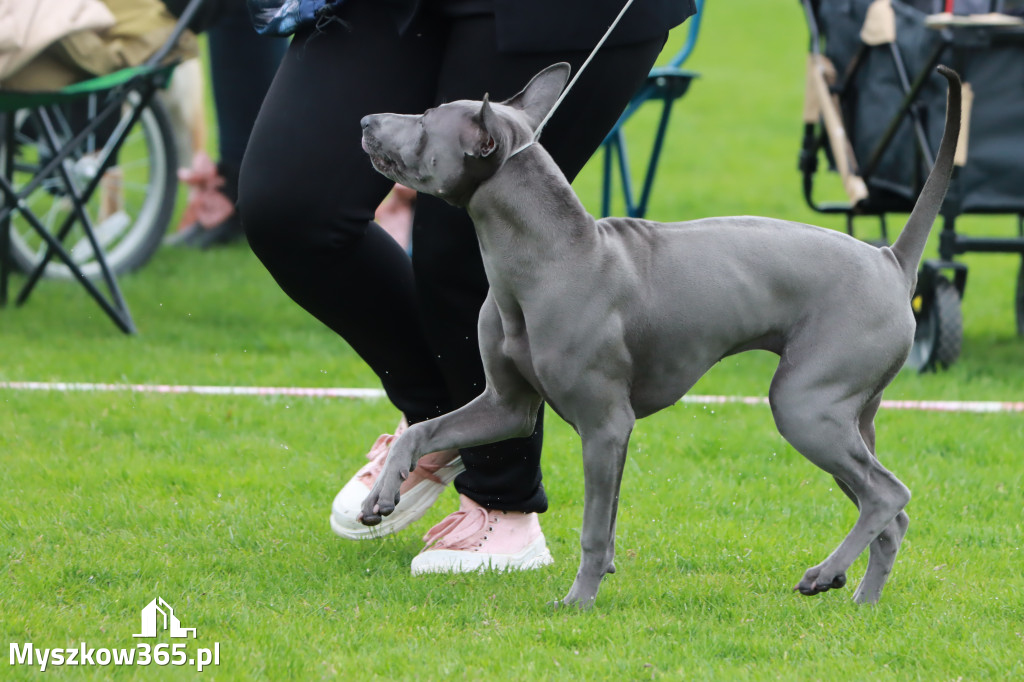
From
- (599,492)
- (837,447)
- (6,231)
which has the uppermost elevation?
(837,447)

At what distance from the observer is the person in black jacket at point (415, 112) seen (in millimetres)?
2617

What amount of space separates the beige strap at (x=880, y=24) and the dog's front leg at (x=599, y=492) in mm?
3543

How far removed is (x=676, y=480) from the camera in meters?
3.81

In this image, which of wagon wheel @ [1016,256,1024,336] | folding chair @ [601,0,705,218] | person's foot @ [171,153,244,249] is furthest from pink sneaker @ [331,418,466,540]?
person's foot @ [171,153,244,249]

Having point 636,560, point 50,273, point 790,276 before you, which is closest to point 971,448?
point 636,560

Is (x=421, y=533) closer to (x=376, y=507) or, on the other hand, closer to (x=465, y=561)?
A: (x=465, y=561)

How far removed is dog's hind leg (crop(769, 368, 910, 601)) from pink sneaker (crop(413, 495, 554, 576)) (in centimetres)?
65

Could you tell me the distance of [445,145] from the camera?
237 centimetres

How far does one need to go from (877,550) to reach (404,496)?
3.62ft

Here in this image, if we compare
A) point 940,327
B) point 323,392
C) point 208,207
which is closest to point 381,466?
point 323,392

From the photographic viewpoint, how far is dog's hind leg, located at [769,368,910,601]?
8.27ft

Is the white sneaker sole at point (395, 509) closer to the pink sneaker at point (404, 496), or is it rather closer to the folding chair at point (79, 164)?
the pink sneaker at point (404, 496)

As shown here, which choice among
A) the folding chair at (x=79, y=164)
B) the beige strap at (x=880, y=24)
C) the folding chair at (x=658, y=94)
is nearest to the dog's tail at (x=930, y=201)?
the folding chair at (x=658, y=94)

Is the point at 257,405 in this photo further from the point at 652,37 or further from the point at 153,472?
the point at 652,37
